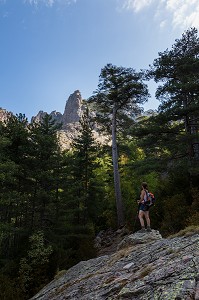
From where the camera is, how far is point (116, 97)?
875 inches

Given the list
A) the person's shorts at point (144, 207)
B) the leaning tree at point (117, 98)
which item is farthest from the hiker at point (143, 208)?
the leaning tree at point (117, 98)

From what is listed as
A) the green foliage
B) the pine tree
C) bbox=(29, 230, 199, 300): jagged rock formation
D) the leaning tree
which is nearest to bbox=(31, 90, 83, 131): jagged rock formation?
the leaning tree

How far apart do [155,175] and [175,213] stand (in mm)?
12259

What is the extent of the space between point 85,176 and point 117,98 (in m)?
7.17

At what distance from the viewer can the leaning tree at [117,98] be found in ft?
70.6

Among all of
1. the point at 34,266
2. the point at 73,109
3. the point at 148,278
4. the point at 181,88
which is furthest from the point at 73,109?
the point at 148,278

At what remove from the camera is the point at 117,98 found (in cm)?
2223

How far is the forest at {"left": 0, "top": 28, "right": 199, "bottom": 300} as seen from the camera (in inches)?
527

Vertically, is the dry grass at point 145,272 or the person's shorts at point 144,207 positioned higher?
the person's shorts at point 144,207

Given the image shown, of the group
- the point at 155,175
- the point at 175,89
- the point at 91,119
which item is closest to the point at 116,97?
the point at 91,119

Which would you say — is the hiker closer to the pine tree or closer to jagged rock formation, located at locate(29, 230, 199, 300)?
jagged rock formation, located at locate(29, 230, 199, 300)

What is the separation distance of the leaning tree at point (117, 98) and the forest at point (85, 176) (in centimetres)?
9

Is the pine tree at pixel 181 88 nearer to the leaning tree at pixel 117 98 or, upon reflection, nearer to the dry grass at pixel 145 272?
the leaning tree at pixel 117 98

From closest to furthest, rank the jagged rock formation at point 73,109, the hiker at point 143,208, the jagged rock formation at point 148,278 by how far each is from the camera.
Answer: the jagged rock formation at point 148,278 → the hiker at point 143,208 → the jagged rock formation at point 73,109
